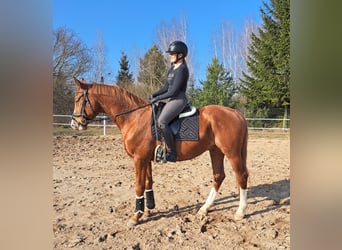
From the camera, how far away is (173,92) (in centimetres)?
187

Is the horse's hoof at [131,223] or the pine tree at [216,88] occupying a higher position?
the pine tree at [216,88]

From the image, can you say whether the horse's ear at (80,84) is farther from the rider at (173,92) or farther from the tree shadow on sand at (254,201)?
the tree shadow on sand at (254,201)

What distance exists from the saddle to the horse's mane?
183 mm

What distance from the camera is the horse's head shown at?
1.94 m

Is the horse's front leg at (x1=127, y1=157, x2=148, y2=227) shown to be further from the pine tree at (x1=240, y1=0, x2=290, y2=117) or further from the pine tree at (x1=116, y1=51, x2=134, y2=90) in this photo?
the pine tree at (x1=240, y1=0, x2=290, y2=117)

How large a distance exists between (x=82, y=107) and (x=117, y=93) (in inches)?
11.6

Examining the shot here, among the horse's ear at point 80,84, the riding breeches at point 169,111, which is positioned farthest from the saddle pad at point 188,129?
the horse's ear at point 80,84

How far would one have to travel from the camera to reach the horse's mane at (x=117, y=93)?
2033mm

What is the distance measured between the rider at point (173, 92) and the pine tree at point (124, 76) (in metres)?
0.69

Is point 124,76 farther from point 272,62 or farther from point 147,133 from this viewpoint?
point 272,62

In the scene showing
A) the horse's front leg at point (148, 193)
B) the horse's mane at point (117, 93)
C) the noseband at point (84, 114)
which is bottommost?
the horse's front leg at point (148, 193)

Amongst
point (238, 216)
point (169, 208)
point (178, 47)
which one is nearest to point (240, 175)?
point (238, 216)
